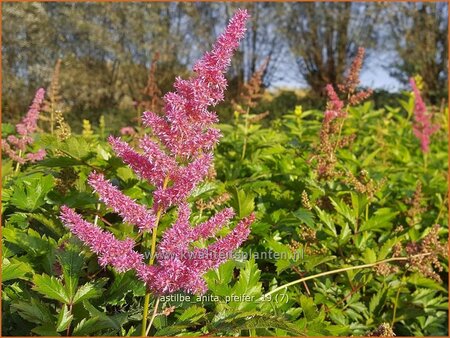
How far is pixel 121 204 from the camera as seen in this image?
1.55m

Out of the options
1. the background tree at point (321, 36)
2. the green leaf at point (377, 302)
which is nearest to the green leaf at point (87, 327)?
the green leaf at point (377, 302)

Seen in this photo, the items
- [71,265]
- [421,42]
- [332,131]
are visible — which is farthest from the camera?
[421,42]

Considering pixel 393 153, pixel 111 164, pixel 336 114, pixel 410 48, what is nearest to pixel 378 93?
pixel 410 48

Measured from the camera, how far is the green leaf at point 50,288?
65.2 inches

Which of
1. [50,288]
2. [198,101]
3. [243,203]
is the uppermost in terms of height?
[198,101]

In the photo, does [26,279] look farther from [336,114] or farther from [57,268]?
[336,114]

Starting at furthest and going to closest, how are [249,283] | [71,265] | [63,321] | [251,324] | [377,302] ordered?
[377,302] < [249,283] < [71,265] < [63,321] < [251,324]

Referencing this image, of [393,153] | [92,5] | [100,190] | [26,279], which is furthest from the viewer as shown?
[92,5]

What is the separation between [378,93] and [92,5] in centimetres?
790

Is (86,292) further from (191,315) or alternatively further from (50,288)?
(191,315)

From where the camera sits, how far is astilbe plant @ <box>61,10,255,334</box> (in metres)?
1.54

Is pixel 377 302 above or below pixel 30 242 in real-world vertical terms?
below

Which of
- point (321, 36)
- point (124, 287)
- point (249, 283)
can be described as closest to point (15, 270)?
point (124, 287)

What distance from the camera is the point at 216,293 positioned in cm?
189
